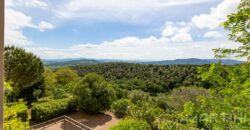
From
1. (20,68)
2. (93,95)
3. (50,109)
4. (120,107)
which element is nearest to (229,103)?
(93,95)

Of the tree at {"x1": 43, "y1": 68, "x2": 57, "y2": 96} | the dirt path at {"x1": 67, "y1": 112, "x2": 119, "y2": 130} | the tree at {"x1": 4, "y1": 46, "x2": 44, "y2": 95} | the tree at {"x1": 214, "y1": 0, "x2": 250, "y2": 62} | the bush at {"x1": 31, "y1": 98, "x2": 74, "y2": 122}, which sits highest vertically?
the tree at {"x1": 214, "y1": 0, "x2": 250, "y2": 62}

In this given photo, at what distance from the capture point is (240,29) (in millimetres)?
1901

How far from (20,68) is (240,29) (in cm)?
1404

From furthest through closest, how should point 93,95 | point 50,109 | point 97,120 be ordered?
point 93,95
point 50,109
point 97,120

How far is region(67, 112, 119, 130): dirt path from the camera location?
9.88 m

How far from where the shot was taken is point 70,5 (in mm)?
8680

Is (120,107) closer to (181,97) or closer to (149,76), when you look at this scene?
(181,97)

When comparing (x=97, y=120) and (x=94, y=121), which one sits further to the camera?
(x=97, y=120)

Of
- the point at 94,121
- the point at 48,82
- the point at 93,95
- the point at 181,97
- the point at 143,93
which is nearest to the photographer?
the point at 94,121

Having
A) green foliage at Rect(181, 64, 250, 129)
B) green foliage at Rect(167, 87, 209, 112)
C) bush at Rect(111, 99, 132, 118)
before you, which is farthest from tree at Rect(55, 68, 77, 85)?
green foliage at Rect(181, 64, 250, 129)

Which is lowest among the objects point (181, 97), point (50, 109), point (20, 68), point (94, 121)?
point (94, 121)

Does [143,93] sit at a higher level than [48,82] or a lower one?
lower

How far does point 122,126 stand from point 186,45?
10.3 m

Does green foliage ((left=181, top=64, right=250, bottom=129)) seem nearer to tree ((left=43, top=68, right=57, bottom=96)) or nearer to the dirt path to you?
the dirt path
